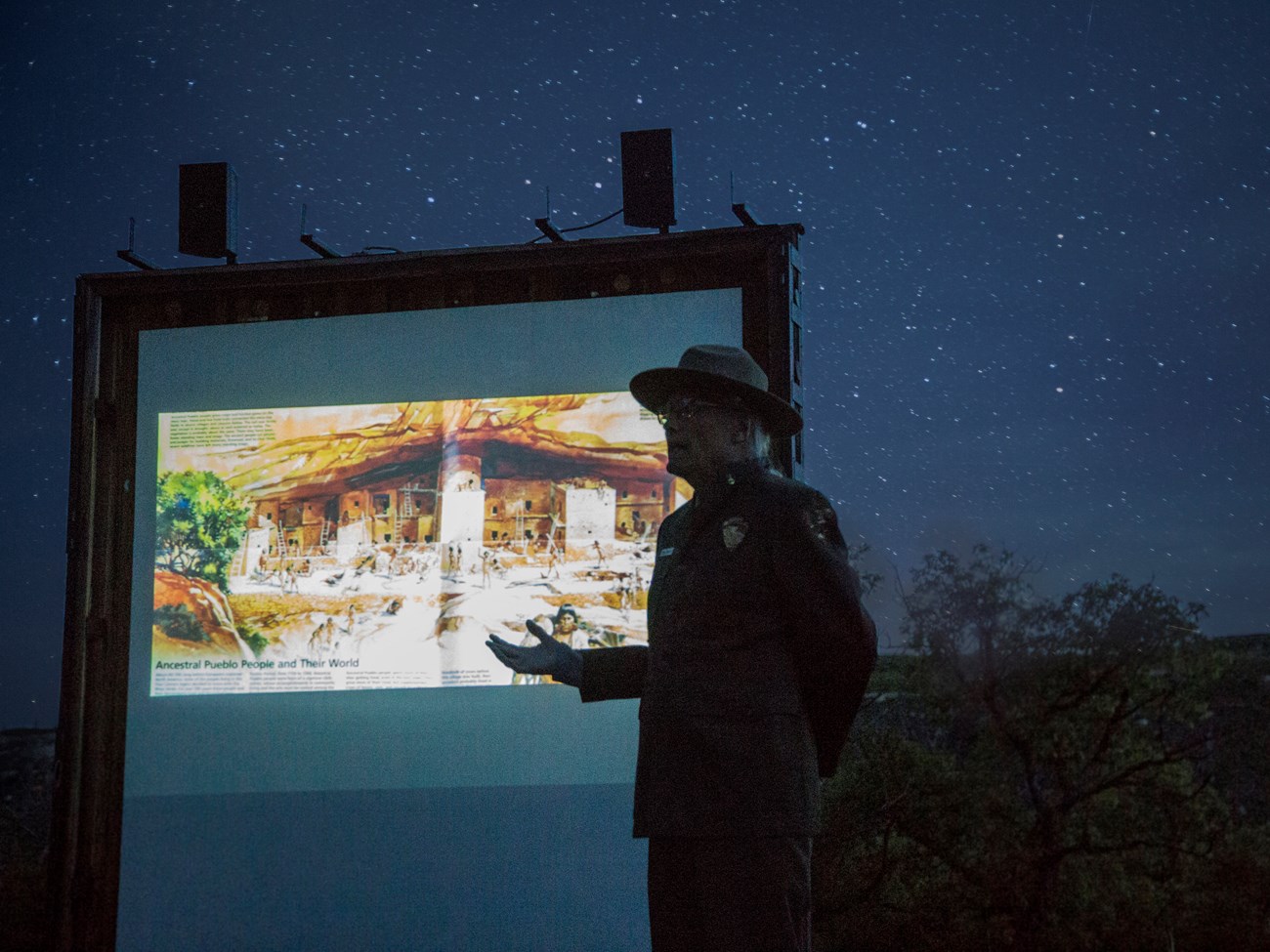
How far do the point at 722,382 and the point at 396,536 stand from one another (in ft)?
10.6

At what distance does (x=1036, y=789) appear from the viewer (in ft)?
33.2

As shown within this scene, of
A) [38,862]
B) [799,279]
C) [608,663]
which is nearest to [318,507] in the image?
[799,279]

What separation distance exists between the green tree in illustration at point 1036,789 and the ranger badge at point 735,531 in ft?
23.2

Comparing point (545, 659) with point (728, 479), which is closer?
point (728, 479)

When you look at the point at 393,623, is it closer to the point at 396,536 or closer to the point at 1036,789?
the point at 396,536

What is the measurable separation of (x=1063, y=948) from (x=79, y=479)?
8.99 metres

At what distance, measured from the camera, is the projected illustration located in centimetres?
489

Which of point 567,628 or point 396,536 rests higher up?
point 396,536

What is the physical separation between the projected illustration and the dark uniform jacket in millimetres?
2677

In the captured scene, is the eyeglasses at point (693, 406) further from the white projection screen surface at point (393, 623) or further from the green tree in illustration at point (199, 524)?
the green tree in illustration at point (199, 524)

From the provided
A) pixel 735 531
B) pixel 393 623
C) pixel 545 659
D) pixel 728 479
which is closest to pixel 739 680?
pixel 735 531

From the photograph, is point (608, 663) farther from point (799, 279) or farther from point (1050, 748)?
point (1050, 748)

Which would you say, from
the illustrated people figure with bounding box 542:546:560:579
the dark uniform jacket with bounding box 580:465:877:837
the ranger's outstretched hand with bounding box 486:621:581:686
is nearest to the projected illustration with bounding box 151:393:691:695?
the illustrated people figure with bounding box 542:546:560:579

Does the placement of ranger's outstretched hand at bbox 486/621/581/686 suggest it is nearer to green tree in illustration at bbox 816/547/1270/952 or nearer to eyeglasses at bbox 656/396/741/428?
eyeglasses at bbox 656/396/741/428
